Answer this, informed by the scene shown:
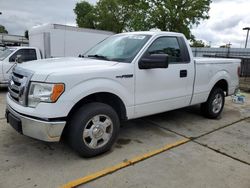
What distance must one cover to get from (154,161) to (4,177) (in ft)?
6.40

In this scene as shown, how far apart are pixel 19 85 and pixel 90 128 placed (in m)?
1.13

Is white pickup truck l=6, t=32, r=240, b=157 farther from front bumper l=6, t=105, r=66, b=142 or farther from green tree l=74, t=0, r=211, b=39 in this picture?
green tree l=74, t=0, r=211, b=39

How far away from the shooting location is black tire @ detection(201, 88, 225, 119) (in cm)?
540

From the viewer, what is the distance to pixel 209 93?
5.32 metres

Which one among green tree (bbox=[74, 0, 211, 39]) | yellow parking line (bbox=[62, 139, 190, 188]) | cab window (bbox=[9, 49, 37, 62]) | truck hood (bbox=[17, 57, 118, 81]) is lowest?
yellow parking line (bbox=[62, 139, 190, 188])

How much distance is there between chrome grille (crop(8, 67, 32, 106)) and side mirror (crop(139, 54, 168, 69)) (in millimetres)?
1658

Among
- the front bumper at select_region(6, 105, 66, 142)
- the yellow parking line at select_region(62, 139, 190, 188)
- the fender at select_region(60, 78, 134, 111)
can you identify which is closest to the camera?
the yellow parking line at select_region(62, 139, 190, 188)

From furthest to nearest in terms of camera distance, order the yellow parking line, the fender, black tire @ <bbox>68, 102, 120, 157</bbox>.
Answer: black tire @ <bbox>68, 102, 120, 157</bbox> < the fender < the yellow parking line

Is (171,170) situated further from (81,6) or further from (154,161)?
(81,6)

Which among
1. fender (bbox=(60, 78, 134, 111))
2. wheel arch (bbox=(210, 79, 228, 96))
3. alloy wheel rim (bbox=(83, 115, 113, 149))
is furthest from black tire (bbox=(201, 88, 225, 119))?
alloy wheel rim (bbox=(83, 115, 113, 149))

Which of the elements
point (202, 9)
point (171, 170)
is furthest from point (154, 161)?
point (202, 9)

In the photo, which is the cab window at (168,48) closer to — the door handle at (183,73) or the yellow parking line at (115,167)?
the door handle at (183,73)

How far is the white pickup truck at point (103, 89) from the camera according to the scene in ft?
9.65

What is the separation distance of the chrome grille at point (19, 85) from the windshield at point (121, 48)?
1340mm
